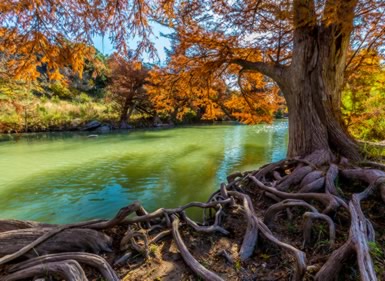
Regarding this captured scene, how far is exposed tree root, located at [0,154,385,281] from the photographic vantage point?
5.69 ft

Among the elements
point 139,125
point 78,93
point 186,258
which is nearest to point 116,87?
point 139,125

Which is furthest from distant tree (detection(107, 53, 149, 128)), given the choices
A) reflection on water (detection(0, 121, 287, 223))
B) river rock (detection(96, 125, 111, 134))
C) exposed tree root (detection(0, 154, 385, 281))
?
exposed tree root (detection(0, 154, 385, 281))

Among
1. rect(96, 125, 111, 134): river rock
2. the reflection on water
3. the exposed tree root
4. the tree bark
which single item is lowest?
the reflection on water

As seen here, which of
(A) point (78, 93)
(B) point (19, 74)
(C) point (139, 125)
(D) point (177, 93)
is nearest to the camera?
(B) point (19, 74)

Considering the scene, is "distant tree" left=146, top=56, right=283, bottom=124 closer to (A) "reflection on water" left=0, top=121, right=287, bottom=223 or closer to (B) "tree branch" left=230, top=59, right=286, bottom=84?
(B) "tree branch" left=230, top=59, right=286, bottom=84

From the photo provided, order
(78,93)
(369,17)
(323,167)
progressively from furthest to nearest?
1. (78,93)
2. (369,17)
3. (323,167)

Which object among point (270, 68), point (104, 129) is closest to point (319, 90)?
point (270, 68)

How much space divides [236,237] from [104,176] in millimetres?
4803

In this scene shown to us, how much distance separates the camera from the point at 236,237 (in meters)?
2.52

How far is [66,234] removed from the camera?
2137mm

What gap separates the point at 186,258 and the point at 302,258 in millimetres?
905

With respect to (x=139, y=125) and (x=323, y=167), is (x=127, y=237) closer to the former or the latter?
(x=323, y=167)

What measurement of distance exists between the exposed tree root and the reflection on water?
1822 millimetres

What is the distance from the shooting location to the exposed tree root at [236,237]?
1.73m
